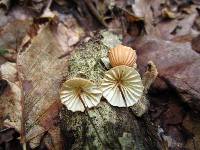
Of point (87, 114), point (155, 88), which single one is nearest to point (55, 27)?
point (155, 88)

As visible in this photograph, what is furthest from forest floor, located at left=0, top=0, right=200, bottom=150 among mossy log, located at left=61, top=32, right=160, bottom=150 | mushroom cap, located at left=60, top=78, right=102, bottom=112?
mushroom cap, located at left=60, top=78, right=102, bottom=112

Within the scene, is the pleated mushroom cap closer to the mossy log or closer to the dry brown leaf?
the mossy log

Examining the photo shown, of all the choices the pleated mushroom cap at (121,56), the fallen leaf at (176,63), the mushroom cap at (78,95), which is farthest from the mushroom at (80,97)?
the fallen leaf at (176,63)

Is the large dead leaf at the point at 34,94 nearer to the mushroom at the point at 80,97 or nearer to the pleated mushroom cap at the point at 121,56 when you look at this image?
the mushroom at the point at 80,97

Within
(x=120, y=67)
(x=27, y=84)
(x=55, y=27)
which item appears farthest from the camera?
(x=55, y=27)

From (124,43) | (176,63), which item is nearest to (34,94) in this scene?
(124,43)

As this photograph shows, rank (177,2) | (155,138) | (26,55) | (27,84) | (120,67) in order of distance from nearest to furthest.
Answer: (120,67) → (155,138) → (27,84) → (26,55) → (177,2)

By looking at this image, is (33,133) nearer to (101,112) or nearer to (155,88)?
(101,112)

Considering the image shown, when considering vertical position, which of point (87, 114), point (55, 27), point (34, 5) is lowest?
point (87, 114)
